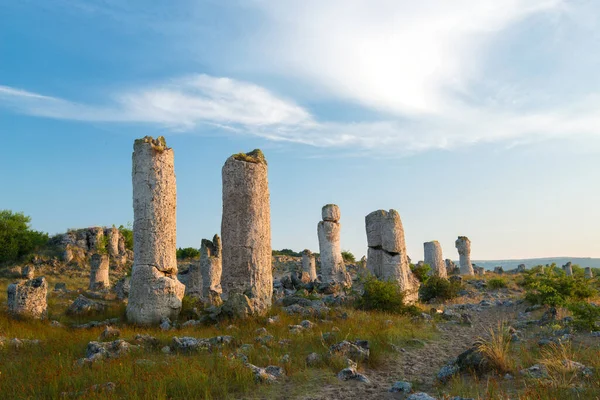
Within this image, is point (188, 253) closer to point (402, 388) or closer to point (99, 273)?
point (99, 273)

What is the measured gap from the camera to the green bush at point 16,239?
34906mm

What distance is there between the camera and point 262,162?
1356 centimetres

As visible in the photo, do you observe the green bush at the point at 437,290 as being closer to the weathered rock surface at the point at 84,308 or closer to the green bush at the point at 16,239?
the weathered rock surface at the point at 84,308

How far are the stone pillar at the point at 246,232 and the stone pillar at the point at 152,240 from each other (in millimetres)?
1497

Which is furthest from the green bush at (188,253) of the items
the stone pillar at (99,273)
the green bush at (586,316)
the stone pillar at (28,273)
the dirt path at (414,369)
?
the green bush at (586,316)

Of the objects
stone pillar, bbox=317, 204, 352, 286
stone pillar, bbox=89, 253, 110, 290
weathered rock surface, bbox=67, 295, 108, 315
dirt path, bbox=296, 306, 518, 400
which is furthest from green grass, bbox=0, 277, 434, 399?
stone pillar, bbox=89, 253, 110, 290

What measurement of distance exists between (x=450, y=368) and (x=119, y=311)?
1008 centimetres

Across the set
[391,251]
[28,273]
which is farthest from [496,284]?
[28,273]

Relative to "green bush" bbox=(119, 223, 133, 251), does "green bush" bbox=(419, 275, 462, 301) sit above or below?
below

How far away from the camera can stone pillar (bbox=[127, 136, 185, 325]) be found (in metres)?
12.2

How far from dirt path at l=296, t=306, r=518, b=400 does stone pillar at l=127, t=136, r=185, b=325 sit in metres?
6.52

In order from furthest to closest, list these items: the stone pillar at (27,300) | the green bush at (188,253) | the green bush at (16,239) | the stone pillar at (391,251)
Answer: the green bush at (188,253), the green bush at (16,239), the stone pillar at (391,251), the stone pillar at (27,300)

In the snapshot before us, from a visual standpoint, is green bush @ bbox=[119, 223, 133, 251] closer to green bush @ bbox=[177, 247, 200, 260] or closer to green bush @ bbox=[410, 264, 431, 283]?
green bush @ bbox=[177, 247, 200, 260]

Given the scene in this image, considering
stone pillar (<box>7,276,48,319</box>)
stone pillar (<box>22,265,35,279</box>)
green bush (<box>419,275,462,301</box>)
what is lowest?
green bush (<box>419,275,462,301</box>)
